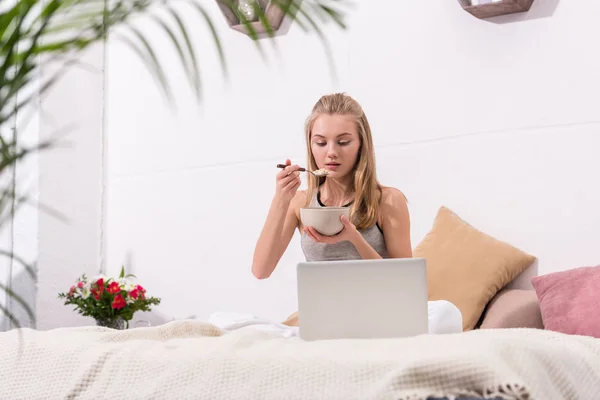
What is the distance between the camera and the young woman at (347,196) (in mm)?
2834

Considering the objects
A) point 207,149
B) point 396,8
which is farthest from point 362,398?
point 207,149

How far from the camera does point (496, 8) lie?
3.44 meters

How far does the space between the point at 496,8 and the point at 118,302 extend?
7.61ft

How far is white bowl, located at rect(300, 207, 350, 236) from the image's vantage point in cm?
233

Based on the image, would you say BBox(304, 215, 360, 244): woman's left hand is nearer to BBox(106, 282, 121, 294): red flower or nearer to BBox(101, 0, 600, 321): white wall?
BBox(101, 0, 600, 321): white wall

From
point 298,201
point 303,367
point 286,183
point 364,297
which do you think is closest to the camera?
point 303,367

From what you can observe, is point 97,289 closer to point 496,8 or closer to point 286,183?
point 286,183

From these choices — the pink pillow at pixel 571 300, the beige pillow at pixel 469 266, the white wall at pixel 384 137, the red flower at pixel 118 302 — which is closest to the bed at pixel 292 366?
the pink pillow at pixel 571 300

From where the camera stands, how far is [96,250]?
15.1 ft

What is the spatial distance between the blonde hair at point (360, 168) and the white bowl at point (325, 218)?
0.44 m

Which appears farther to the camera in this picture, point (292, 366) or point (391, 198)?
point (391, 198)

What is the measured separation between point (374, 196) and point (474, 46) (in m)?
1.14

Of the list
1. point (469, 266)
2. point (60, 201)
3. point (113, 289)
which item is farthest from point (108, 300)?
point (469, 266)

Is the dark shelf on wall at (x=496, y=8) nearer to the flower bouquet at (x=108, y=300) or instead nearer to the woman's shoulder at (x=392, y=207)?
the woman's shoulder at (x=392, y=207)
